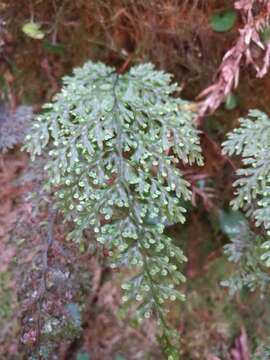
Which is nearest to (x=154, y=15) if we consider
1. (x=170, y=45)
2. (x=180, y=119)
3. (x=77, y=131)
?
(x=170, y=45)

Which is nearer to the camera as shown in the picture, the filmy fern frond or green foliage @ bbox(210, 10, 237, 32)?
the filmy fern frond

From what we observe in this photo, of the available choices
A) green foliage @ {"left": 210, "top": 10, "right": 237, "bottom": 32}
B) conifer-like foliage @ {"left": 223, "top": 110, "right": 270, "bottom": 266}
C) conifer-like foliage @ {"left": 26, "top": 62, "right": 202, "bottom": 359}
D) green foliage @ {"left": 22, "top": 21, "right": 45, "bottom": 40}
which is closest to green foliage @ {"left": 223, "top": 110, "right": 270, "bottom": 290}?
conifer-like foliage @ {"left": 223, "top": 110, "right": 270, "bottom": 266}

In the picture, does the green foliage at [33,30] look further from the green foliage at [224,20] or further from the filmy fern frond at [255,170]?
the filmy fern frond at [255,170]

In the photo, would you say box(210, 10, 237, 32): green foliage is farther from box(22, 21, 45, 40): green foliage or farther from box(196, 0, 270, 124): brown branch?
box(22, 21, 45, 40): green foliage

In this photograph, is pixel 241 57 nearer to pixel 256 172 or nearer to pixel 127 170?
pixel 256 172

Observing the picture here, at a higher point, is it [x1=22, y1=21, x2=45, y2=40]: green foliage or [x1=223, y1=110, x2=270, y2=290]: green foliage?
[x1=22, y1=21, x2=45, y2=40]: green foliage

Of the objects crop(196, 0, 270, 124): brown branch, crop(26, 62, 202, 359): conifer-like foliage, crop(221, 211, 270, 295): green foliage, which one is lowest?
crop(221, 211, 270, 295): green foliage

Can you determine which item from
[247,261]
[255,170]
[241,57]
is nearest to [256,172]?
[255,170]
